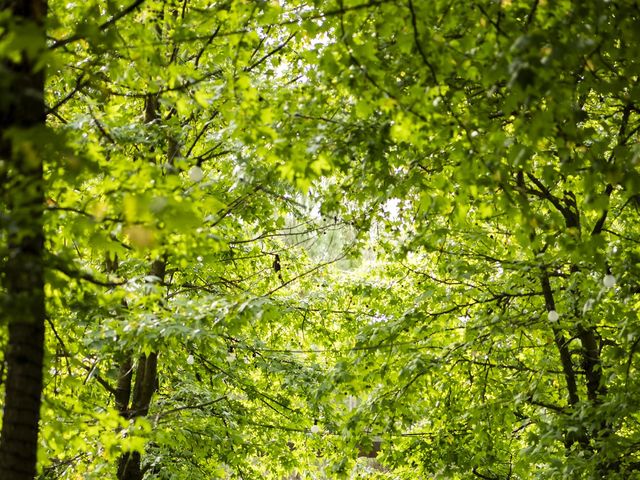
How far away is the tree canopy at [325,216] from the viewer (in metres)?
2.72

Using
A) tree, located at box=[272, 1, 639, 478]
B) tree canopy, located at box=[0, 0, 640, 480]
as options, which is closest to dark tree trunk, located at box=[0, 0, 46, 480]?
tree canopy, located at box=[0, 0, 640, 480]

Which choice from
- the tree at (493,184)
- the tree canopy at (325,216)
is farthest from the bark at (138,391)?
the tree at (493,184)

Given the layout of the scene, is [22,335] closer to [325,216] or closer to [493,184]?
[325,216]

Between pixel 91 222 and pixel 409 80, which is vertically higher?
pixel 409 80

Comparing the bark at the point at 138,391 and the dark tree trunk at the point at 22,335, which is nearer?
the dark tree trunk at the point at 22,335

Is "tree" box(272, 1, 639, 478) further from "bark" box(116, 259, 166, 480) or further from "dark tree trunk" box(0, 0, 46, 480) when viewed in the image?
"bark" box(116, 259, 166, 480)

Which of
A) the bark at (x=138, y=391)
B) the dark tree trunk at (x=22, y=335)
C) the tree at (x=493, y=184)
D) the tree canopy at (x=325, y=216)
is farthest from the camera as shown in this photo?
the bark at (x=138, y=391)

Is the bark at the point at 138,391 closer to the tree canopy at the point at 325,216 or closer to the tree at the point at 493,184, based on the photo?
the tree canopy at the point at 325,216

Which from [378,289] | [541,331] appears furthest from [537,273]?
[378,289]

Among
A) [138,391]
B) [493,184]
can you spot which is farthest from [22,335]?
[138,391]

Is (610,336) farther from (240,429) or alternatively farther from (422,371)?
(240,429)

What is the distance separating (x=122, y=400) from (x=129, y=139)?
3.53m

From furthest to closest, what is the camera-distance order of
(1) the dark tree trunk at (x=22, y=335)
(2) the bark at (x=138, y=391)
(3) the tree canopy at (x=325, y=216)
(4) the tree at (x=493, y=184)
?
(2) the bark at (x=138, y=391) < (4) the tree at (x=493, y=184) < (3) the tree canopy at (x=325, y=216) < (1) the dark tree trunk at (x=22, y=335)

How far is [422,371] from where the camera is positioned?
540 centimetres
